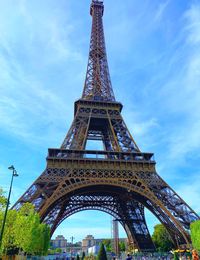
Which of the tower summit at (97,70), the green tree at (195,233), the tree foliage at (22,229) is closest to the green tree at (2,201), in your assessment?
the tree foliage at (22,229)

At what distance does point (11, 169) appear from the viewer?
19.0m

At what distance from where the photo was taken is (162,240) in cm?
6381

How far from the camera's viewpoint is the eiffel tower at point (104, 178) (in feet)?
101

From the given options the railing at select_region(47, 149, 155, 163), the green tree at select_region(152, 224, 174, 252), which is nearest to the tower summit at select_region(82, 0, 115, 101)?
the railing at select_region(47, 149, 155, 163)

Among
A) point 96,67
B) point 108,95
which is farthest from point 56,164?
point 96,67

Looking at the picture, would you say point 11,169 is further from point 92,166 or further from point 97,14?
point 97,14

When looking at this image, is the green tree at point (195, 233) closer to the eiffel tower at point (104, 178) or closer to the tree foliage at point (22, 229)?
the eiffel tower at point (104, 178)

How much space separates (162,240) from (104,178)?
1597 inches

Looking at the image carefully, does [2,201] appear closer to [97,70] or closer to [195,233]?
[195,233]

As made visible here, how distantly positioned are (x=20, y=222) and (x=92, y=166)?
11995mm

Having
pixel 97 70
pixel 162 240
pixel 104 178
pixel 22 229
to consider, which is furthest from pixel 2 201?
pixel 162 240

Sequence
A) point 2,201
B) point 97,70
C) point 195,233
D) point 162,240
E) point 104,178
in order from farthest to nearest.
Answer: point 162,240 < point 97,70 < point 104,178 < point 195,233 < point 2,201

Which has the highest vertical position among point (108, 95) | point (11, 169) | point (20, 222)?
point (108, 95)

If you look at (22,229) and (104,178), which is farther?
(104,178)
